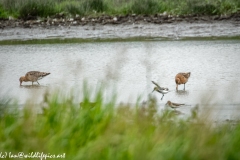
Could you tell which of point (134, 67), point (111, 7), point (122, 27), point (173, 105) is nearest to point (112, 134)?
point (173, 105)

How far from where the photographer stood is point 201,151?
192 inches

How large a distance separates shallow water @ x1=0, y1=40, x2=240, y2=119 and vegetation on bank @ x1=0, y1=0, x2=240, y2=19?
14.5ft

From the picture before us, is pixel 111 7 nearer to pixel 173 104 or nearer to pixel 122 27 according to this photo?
pixel 122 27

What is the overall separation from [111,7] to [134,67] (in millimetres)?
9199

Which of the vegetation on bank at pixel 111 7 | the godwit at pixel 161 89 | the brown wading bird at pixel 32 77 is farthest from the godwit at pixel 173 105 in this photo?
the vegetation on bank at pixel 111 7

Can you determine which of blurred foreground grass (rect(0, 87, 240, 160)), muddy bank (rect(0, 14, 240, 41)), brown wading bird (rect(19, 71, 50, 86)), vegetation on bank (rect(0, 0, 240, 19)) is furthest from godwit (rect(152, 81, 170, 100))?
vegetation on bank (rect(0, 0, 240, 19))

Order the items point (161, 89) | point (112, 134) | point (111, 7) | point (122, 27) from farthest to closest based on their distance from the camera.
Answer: point (111, 7)
point (122, 27)
point (161, 89)
point (112, 134)

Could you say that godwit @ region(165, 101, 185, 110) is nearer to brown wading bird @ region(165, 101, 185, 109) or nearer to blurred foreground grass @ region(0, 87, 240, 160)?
brown wading bird @ region(165, 101, 185, 109)

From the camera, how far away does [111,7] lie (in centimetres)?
2016

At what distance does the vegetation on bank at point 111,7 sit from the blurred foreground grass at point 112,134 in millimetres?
12690

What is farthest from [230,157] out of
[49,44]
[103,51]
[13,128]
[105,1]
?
[105,1]

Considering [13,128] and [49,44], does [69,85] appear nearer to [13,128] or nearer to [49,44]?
[13,128]

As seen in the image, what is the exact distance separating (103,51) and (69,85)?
3.68 meters

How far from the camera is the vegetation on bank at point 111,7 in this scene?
1866 cm
